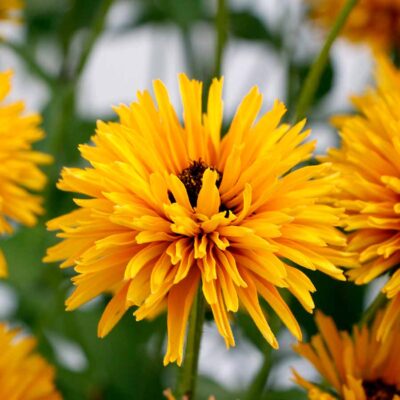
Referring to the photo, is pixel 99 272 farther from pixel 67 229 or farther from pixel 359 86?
pixel 359 86

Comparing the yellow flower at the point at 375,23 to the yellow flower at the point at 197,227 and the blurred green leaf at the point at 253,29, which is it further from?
the yellow flower at the point at 197,227

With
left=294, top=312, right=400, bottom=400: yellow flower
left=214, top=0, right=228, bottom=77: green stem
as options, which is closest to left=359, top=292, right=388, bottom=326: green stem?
left=294, top=312, right=400, bottom=400: yellow flower

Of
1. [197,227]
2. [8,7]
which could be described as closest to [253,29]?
[8,7]

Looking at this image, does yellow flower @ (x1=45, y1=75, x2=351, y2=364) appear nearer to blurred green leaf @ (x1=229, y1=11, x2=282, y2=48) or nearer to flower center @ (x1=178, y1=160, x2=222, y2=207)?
flower center @ (x1=178, y1=160, x2=222, y2=207)

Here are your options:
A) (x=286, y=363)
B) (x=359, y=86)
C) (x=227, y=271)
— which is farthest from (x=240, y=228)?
(x=359, y=86)

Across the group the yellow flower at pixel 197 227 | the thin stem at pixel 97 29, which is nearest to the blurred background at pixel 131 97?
the thin stem at pixel 97 29

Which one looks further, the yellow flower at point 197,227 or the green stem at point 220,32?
the green stem at point 220,32
